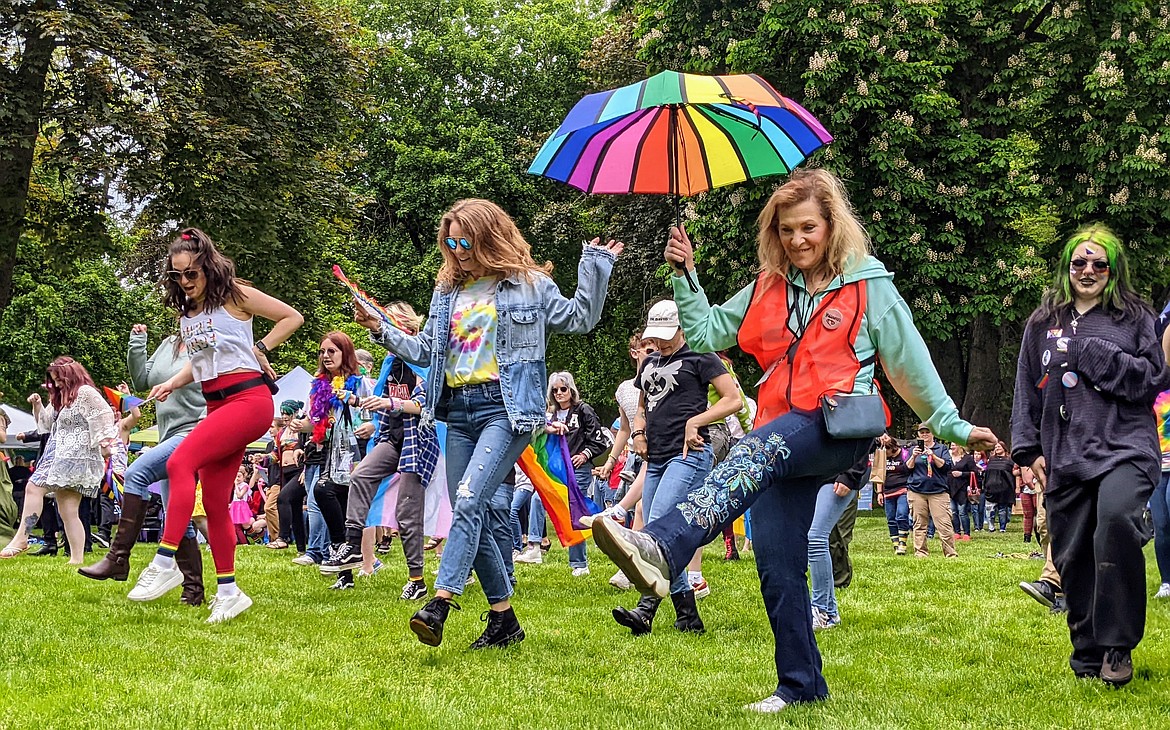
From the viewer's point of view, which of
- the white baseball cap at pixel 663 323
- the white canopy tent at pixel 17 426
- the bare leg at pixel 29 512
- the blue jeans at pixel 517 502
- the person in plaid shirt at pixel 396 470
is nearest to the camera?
the white baseball cap at pixel 663 323

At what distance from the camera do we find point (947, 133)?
22281 mm

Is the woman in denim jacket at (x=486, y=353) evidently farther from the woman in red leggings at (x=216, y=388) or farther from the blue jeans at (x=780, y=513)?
the blue jeans at (x=780, y=513)

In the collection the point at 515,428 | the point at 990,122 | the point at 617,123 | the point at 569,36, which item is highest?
the point at 569,36

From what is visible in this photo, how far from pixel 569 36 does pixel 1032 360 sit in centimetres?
3510

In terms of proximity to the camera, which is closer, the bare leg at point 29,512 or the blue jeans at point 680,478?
the blue jeans at point 680,478

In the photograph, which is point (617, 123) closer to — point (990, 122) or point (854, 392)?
point (854, 392)

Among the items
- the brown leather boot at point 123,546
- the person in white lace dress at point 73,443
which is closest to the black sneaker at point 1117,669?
the brown leather boot at point 123,546

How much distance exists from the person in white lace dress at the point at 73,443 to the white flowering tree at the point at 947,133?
1272 cm

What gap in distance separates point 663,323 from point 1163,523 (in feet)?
11.9

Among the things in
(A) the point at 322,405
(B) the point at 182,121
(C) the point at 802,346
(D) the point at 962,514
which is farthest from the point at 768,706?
(D) the point at 962,514

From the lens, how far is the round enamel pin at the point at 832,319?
4.64 metres

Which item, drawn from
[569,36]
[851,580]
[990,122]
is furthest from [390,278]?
[851,580]

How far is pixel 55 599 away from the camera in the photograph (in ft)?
Result: 27.7

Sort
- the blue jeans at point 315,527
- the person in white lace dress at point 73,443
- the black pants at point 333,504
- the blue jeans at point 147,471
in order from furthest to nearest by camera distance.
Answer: the person in white lace dress at point 73,443 → the blue jeans at point 315,527 → the black pants at point 333,504 → the blue jeans at point 147,471
